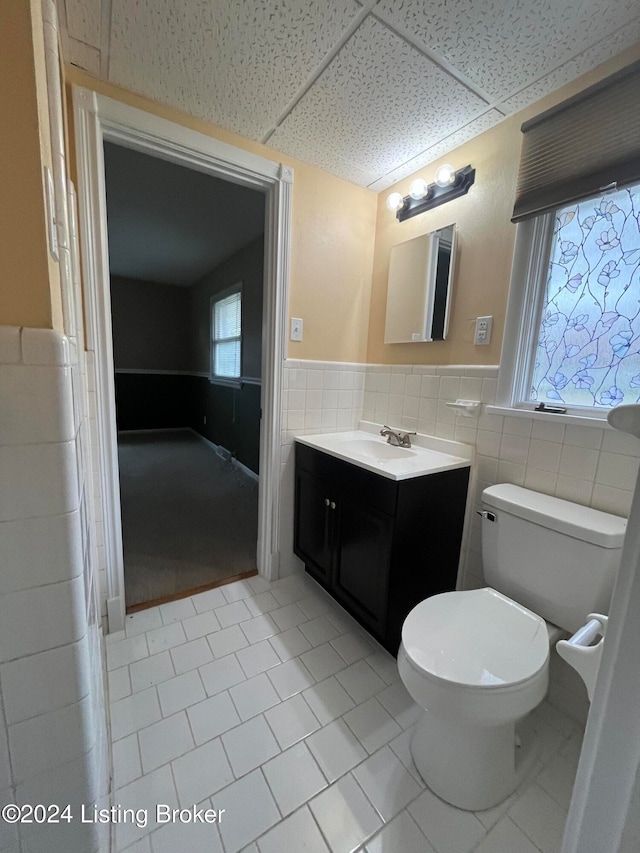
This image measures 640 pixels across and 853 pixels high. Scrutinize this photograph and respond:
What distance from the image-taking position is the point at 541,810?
3.30 ft

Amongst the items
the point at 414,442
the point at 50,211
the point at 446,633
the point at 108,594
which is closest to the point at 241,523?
the point at 108,594

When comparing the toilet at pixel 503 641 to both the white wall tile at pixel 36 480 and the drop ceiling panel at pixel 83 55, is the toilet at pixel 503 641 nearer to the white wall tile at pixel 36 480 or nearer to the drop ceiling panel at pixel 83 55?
the white wall tile at pixel 36 480

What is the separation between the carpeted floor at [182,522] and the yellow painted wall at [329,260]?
1358 mm

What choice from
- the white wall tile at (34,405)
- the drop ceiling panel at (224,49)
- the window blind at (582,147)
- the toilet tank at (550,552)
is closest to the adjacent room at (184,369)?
the drop ceiling panel at (224,49)

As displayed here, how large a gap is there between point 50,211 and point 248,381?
10.4 feet

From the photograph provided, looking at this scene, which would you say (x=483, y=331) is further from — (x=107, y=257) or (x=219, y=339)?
(x=219, y=339)

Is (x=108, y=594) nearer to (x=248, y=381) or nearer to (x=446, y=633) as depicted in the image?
(x=446, y=633)

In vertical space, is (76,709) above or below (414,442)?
below

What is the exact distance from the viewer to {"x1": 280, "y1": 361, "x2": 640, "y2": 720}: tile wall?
1.18m

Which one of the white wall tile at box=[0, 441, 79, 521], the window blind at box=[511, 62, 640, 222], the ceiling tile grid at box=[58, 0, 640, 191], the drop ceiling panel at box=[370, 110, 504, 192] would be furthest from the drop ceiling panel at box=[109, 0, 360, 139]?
the white wall tile at box=[0, 441, 79, 521]

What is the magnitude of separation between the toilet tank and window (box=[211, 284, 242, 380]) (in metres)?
3.26

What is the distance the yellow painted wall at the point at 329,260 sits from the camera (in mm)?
1794

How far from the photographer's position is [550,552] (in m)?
1.14

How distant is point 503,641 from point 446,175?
1822 mm
